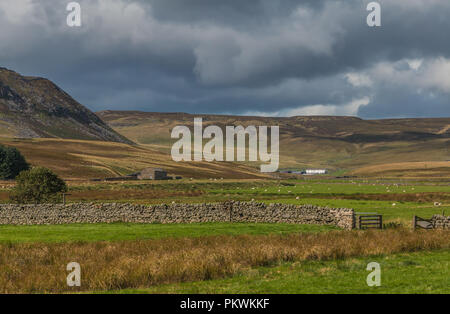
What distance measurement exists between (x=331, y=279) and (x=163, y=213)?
29.0 metres

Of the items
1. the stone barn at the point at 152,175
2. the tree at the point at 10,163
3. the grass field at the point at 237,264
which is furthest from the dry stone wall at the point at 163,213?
the stone barn at the point at 152,175

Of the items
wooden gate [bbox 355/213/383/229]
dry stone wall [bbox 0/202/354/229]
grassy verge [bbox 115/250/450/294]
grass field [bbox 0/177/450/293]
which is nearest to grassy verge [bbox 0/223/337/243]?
grass field [bbox 0/177/450/293]

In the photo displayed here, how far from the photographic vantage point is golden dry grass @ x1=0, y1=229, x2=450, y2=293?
1872 centimetres

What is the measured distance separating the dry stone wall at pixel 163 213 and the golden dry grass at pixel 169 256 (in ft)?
47.5

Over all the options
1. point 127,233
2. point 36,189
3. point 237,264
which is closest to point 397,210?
point 127,233

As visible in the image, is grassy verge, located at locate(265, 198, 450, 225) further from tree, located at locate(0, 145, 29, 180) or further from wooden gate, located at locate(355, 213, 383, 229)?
tree, located at locate(0, 145, 29, 180)

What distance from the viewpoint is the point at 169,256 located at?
71.8ft

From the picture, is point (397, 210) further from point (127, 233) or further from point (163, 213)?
point (127, 233)

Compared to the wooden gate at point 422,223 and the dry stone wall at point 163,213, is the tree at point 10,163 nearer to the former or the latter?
the dry stone wall at point 163,213

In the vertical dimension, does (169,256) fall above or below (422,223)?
above

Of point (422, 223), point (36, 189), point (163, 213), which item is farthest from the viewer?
point (36, 189)

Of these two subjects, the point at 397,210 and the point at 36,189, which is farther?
the point at 36,189

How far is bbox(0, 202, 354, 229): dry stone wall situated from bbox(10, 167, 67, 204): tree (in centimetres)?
848
